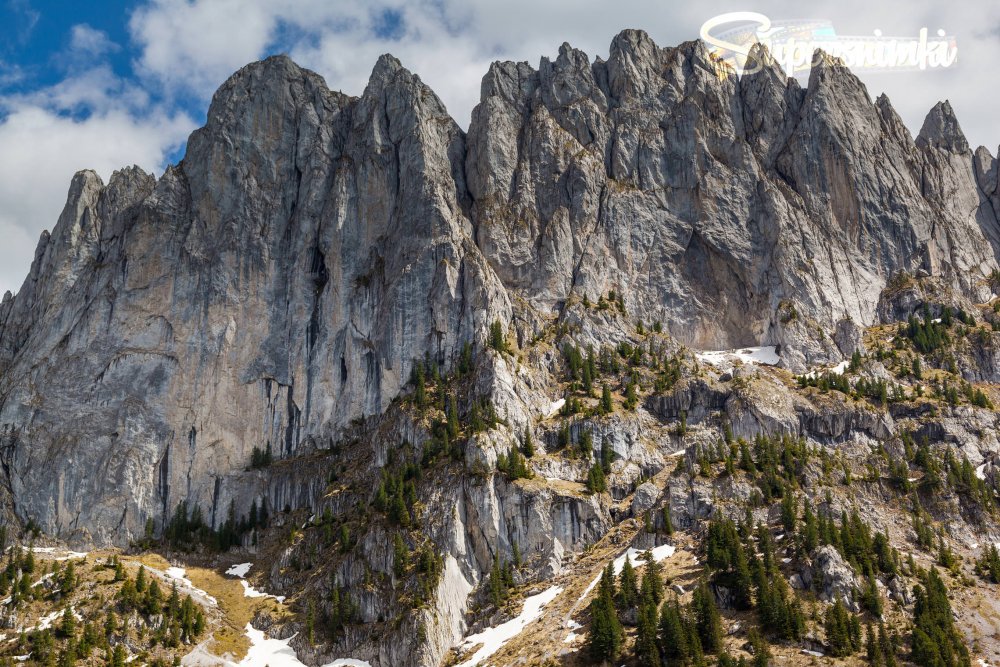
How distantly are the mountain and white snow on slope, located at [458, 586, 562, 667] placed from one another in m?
3.12

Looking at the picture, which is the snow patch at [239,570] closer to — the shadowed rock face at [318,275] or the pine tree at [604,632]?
the shadowed rock face at [318,275]

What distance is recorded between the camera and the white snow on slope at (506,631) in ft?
392

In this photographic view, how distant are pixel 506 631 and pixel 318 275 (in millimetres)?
81586

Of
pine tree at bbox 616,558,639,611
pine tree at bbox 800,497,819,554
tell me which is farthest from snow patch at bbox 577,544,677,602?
pine tree at bbox 800,497,819,554

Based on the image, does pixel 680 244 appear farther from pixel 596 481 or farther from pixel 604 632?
pixel 604 632

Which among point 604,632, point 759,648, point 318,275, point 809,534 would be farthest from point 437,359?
point 759,648

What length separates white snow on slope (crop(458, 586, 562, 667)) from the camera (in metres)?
119

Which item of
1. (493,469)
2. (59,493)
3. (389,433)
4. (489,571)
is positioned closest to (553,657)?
(489,571)

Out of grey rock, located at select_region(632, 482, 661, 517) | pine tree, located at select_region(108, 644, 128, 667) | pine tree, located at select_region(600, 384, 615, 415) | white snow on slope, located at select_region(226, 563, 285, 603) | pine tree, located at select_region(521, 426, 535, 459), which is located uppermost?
pine tree, located at select_region(600, 384, 615, 415)

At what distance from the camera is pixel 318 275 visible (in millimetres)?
180000

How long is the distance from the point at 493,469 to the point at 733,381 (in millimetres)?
46701

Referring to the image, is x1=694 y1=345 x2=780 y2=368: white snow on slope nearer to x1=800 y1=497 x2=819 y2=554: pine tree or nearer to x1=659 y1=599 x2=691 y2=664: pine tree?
x1=800 y1=497 x2=819 y2=554: pine tree

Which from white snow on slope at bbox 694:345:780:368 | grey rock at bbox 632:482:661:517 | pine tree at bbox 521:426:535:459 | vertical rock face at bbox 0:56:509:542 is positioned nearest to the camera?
grey rock at bbox 632:482:661:517

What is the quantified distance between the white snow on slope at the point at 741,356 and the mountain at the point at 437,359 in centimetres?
117
